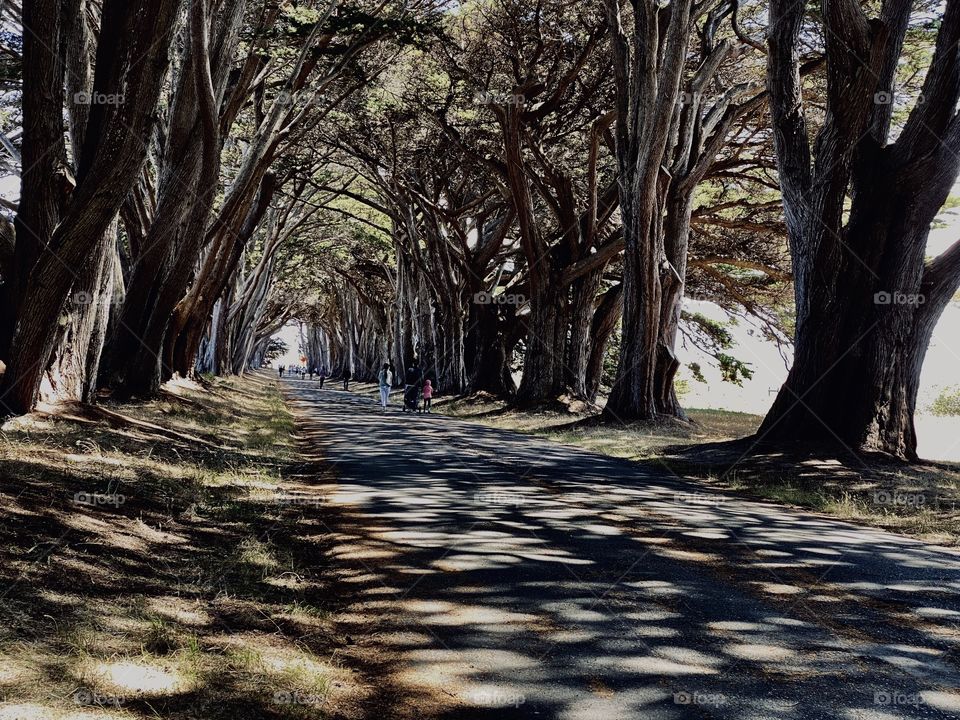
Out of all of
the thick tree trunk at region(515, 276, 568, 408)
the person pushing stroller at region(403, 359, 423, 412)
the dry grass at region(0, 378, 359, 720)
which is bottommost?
the dry grass at region(0, 378, 359, 720)

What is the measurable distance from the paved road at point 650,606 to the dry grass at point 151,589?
485 mm

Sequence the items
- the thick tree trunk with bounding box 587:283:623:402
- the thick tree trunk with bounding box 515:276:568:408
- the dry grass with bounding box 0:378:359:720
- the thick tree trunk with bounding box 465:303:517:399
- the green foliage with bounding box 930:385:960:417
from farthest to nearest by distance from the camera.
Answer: the green foliage with bounding box 930:385:960:417 → the thick tree trunk with bounding box 465:303:517:399 → the thick tree trunk with bounding box 587:283:623:402 → the thick tree trunk with bounding box 515:276:568:408 → the dry grass with bounding box 0:378:359:720

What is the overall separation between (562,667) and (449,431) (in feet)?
43.4

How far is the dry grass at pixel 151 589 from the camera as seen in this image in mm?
3330

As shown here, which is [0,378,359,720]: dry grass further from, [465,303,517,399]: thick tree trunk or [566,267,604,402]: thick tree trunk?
[465,303,517,399]: thick tree trunk

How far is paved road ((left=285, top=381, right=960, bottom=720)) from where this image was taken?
11.4 feet

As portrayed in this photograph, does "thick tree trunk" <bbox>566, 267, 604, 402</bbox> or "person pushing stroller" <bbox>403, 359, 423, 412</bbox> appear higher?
"thick tree trunk" <bbox>566, 267, 604, 402</bbox>

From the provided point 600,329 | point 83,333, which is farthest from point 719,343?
point 83,333

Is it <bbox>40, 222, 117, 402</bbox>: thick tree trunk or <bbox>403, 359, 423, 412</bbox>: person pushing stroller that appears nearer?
<bbox>40, 222, 117, 402</bbox>: thick tree trunk

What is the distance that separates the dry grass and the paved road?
485 mm

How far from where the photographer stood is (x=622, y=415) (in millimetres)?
17375

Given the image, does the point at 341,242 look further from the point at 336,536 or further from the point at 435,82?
the point at 336,536

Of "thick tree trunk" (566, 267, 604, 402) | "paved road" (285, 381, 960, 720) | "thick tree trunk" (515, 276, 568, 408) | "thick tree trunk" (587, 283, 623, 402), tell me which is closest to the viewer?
"paved road" (285, 381, 960, 720)

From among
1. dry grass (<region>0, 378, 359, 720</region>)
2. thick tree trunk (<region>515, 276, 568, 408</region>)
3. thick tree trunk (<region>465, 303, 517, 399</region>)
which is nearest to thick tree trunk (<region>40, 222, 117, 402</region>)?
dry grass (<region>0, 378, 359, 720</region>)
